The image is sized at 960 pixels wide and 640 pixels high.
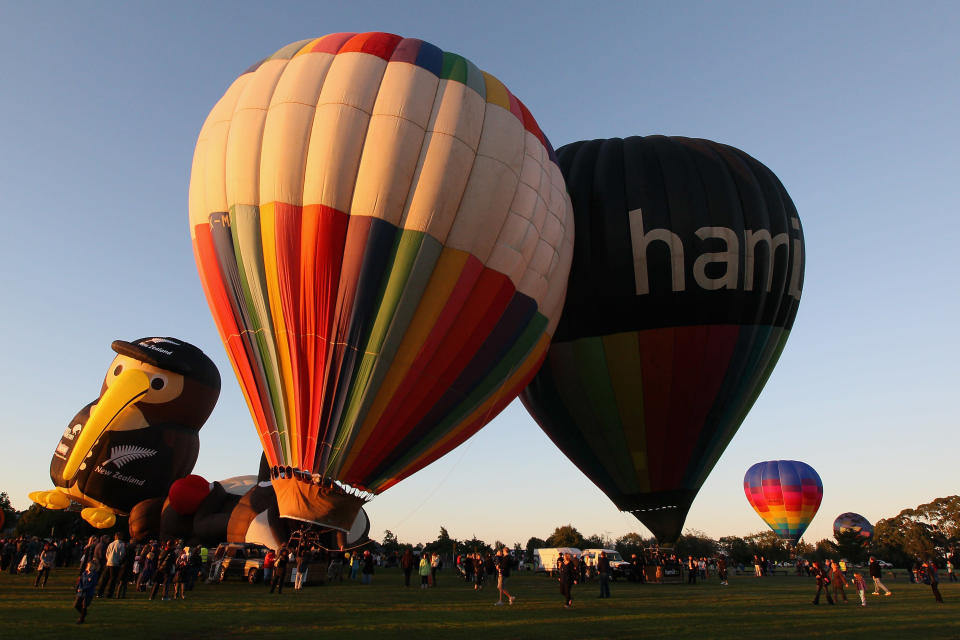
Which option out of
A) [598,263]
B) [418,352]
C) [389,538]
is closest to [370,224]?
[418,352]

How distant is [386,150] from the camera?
1134 centimetres

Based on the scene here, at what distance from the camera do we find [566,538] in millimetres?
63500

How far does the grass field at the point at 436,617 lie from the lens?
26.9ft

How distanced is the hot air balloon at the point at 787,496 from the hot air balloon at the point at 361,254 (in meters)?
31.2

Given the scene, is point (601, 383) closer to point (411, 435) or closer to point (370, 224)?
point (411, 435)

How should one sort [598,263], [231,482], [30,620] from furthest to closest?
1. [231,482]
2. [598,263]
3. [30,620]

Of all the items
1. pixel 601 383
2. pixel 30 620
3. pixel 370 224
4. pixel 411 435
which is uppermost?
pixel 370 224

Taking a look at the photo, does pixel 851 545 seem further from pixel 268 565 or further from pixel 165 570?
pixel 165 570

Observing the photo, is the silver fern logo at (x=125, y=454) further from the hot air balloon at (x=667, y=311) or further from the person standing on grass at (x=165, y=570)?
the hot air balloon at (x=667, y=311)

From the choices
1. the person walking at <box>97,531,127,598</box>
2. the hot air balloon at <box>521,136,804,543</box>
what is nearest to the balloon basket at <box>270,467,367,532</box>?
the person walking at <box>97,531,127,598</box>

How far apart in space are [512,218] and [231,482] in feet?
67.8

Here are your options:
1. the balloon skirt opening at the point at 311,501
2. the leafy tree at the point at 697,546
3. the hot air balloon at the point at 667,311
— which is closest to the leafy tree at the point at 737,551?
the leafy tree at the point at 697,546

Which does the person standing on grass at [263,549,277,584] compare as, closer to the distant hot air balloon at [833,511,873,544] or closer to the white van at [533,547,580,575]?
the white van at [533,547,580,575]

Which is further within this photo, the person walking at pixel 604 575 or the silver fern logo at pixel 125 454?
the silver fern logo at pixel 125 454
